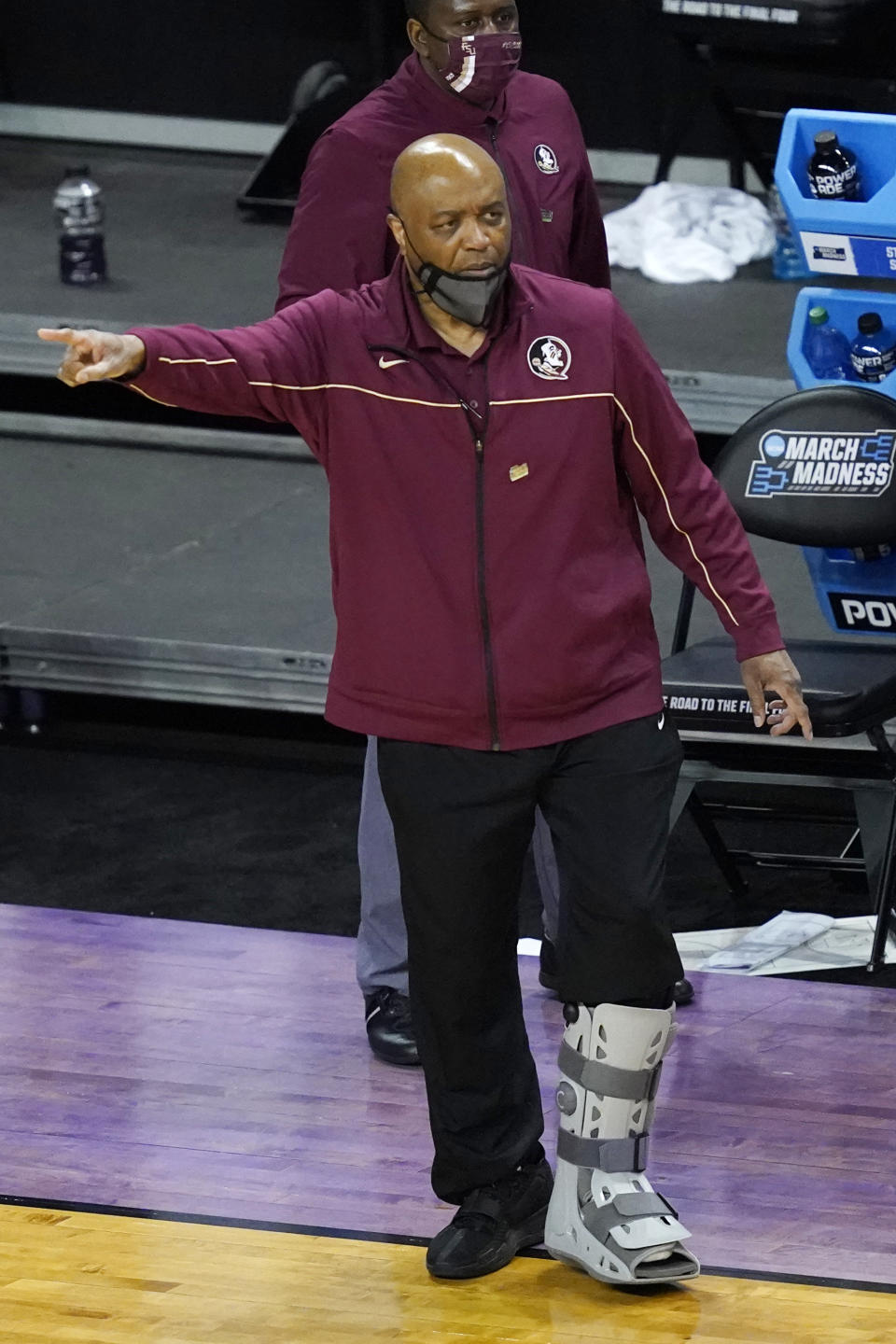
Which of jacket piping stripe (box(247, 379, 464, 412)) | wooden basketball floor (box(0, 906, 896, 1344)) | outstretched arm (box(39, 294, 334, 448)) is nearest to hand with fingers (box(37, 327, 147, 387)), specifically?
outstretched arm (box(39, 294, 334, 448))

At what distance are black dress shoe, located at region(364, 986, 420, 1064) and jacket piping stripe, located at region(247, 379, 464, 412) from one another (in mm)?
1110

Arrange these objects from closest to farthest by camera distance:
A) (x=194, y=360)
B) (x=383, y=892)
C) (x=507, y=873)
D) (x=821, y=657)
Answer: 1. (x=194, y=360)
2. (x=507, y=873)
3. (x=383, y=892)
4. (x=821, y=657)

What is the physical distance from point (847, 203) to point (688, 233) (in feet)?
8.99

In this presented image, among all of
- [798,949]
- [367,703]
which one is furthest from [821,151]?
[367,703]

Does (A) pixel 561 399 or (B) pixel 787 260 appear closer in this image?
(A) pixel 561 399

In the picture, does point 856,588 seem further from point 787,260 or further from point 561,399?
point 787,260

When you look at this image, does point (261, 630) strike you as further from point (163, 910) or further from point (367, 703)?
point (367, 703)

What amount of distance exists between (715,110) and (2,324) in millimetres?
2555

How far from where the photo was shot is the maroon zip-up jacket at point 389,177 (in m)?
3.12

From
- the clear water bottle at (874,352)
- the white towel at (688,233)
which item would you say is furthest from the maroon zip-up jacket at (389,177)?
the white towel at (688,233)

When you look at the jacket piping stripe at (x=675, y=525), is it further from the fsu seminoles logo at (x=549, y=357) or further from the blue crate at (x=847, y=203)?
the blue crate at (x=847, y=203)

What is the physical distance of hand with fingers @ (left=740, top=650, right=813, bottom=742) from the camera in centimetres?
264

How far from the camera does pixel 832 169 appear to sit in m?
3.88

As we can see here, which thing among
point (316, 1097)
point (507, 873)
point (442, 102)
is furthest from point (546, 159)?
point (316, 1097)
